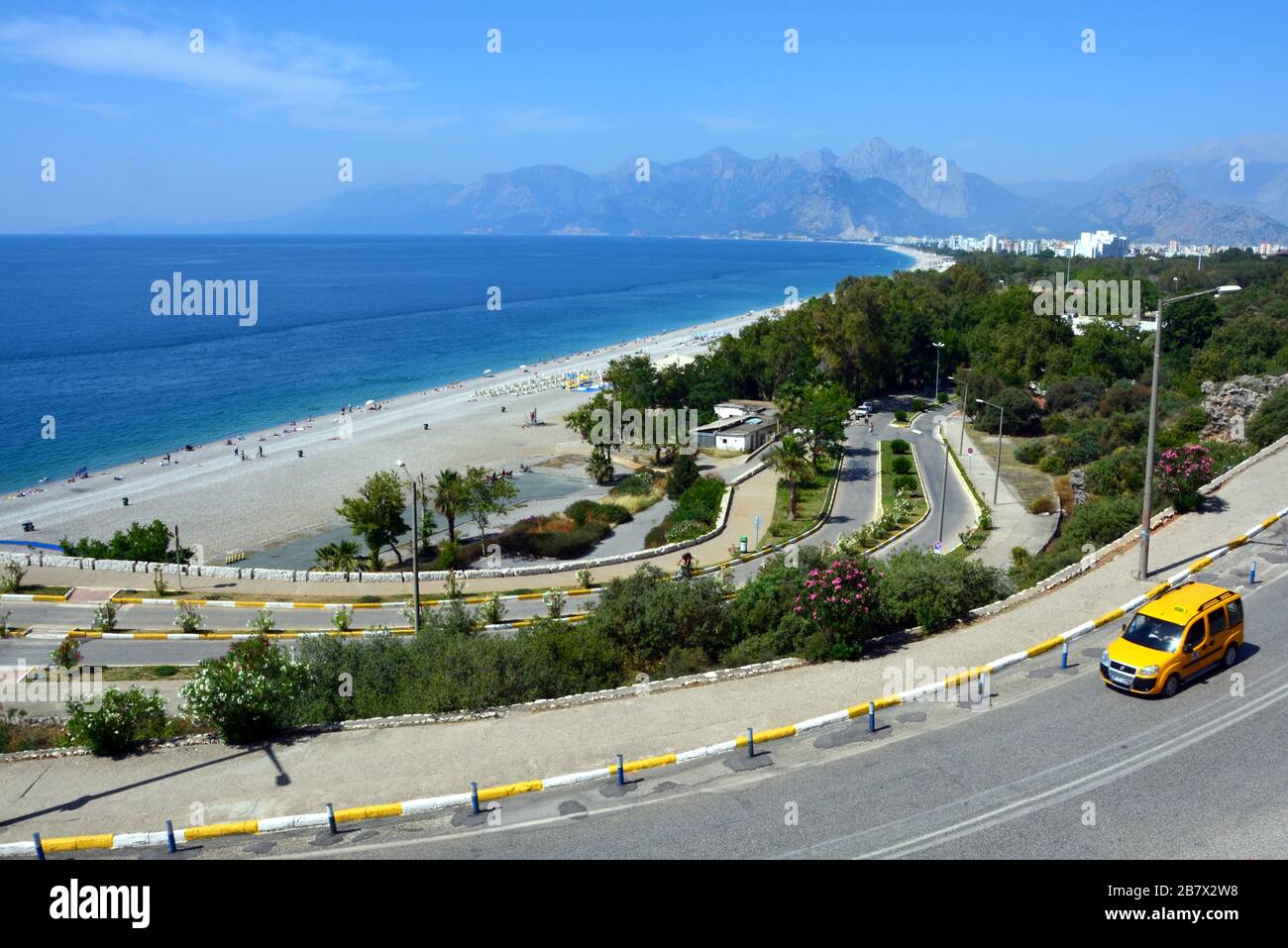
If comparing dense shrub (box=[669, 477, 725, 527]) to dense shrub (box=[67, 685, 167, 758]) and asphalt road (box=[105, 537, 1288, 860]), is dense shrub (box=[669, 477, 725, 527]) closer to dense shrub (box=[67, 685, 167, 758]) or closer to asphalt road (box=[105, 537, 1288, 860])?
asphalt road (box=[105, 537, 1288, 860])

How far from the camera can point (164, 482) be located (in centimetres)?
5053

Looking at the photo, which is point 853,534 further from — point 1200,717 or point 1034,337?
point 1034,337

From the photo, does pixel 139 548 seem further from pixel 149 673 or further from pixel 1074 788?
pixel 1074 788

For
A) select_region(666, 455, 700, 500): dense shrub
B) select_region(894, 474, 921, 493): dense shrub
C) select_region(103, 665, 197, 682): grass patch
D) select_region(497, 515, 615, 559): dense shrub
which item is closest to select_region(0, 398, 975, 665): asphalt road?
select_region(103, 665, 197, 682): grass patch

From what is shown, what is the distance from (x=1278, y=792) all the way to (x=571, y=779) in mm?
8367

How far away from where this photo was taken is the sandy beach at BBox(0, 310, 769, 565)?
1679 inches

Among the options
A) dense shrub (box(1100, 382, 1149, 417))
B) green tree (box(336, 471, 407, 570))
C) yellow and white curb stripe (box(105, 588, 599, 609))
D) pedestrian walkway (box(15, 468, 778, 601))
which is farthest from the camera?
dense shrub (box(1100, 382, 1149, 417))

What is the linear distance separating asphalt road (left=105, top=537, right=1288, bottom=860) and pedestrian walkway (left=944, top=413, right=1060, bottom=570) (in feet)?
37.6

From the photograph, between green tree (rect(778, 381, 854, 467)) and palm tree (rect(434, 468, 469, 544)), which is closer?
palm tree (rect(434, 468, 469, 544))

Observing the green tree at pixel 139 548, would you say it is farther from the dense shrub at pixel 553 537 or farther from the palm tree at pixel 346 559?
the dense shrub at pixel 553 537

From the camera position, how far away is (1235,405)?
3678 centimetres

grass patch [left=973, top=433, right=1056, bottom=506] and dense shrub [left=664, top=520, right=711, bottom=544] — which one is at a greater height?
grass patch [left=973, top=433, right=1056, bottom=506]

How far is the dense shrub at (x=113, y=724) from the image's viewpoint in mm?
12969

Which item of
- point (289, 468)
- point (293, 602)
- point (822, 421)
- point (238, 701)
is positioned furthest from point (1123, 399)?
point (238, 701)
